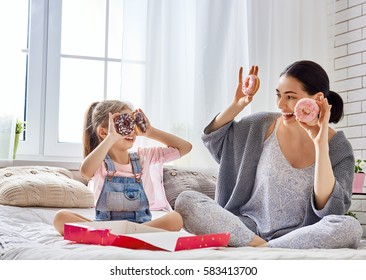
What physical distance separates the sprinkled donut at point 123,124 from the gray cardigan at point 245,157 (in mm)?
385

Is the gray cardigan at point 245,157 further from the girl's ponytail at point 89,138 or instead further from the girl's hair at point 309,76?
the girl's ponytail at point 89,138

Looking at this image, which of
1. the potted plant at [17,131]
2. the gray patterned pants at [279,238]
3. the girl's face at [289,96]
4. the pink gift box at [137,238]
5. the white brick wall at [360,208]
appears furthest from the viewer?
the white brick wall at [360,208]

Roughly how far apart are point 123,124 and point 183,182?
108 cm

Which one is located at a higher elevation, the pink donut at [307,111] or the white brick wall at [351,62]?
the white brick wall at [351,62]

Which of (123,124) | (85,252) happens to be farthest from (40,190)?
(85,252)

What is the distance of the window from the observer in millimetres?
3633

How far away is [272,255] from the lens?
63.2 inches

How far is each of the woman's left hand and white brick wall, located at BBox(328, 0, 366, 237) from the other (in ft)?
5.60

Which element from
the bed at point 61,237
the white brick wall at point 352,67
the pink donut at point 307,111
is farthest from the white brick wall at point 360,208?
the pink donut at point 307,111

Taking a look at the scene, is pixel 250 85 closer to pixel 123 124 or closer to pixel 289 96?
pixel 289 96

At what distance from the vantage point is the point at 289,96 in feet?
7.97

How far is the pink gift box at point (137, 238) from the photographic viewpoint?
174 centimetres

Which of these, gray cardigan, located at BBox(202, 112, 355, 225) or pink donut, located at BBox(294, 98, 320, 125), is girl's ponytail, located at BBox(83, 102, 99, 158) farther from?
pink donut, located at BBox(294, 98, 320, 125)

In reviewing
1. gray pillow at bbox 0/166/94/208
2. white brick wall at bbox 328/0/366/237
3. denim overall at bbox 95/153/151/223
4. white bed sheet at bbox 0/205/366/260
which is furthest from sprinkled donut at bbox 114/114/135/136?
white brick wall at bbox 328/0/366/237
